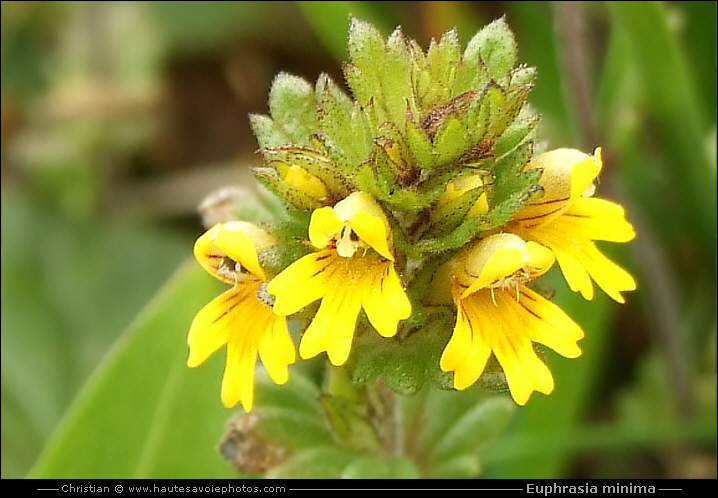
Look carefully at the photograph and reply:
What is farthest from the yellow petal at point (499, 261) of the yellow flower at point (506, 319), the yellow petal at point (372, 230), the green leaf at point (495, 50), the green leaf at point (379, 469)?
the green leaf at point (379, 469)

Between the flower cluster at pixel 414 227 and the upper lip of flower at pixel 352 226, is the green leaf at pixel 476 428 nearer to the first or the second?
the flower cluster at pixel 414 227

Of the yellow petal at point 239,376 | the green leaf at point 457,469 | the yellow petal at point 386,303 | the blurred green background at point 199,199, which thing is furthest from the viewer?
the blurred green background at point 199,199

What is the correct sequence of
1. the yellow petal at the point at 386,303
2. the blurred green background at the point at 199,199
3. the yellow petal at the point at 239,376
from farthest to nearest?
the blurred green background at the point at 199,199, the yellow petal at the point at 239,376, the yellow petal at the point at 386,303

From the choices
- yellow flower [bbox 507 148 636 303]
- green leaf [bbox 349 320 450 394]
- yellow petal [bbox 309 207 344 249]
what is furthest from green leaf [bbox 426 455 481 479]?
yellow petal [bbox 309 207 344 249]

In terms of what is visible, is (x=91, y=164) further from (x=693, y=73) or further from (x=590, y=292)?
(x=590, y=292)

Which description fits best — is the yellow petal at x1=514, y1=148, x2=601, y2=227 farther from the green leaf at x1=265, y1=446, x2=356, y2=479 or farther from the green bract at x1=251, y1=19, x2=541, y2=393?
the green leaf at x1=265, y1=446, x2=356, y2=479

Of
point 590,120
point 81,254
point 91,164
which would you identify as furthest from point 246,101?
point 590,120

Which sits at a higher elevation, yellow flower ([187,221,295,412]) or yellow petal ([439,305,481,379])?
yellow flower ([187,221,295,412])

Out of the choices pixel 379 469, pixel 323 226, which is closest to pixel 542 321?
pixel 323 226
